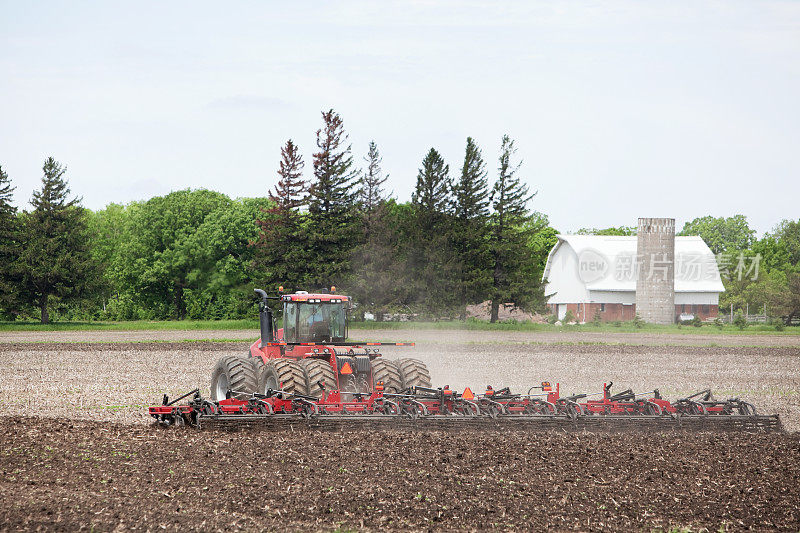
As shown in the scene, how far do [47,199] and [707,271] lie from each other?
6034 centimetres

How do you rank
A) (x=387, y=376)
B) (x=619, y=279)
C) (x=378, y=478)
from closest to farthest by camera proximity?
1. (x=378, y=478)
2. (x=387, y=376)
3. (x=619, y=279)

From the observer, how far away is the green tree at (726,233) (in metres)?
121

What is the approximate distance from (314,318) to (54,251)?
58.1m

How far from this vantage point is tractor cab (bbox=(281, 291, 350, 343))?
58.9ft

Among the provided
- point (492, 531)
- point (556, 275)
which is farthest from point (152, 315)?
point (492, 531)

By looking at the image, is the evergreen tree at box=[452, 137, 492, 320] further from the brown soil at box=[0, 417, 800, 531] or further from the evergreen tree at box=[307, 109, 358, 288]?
the brown soil at box=[0, 417, 800, 531]

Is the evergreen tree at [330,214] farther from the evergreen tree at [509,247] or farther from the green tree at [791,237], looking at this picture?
the green tree at [791,237]

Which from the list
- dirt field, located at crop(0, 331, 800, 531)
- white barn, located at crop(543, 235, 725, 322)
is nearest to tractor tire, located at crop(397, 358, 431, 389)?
dirt field, located at crop(0, 331, 800, 531)

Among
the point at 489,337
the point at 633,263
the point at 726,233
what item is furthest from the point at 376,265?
the point at 726,233

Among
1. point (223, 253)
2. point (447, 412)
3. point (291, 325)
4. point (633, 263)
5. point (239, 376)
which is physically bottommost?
point (447, 412)

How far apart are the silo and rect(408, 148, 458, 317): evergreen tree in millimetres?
16739

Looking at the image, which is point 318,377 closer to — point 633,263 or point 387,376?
point 387,376

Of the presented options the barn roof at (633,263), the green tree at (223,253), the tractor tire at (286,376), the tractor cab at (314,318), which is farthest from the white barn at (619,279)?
the tractor tire at (286,376)

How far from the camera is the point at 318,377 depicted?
51.0 feet
